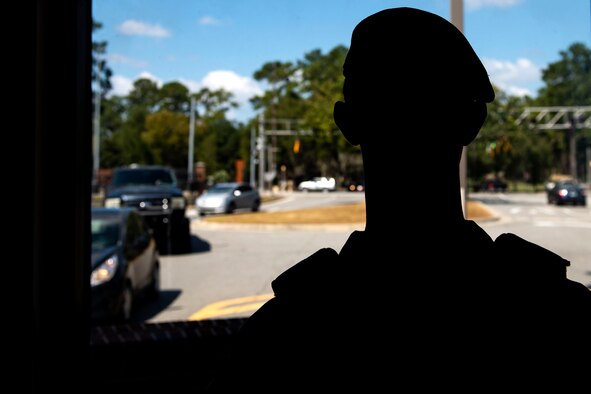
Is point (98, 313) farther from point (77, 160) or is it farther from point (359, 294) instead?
point (359, 294)

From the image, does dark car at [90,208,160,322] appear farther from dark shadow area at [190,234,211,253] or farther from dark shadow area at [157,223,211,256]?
dark shadow area at [190,234,211,253]

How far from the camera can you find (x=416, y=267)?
28.8 inches

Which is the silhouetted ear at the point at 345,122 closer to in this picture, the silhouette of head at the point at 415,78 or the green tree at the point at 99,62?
the silhouette of head at the point at 415,78

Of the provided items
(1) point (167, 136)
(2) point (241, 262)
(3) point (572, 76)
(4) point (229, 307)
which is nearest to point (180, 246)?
(2) point (241, 262)

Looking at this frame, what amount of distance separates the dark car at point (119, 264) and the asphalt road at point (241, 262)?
0.38 m

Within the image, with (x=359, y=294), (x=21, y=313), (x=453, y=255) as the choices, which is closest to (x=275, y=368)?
(x=359, y=294)

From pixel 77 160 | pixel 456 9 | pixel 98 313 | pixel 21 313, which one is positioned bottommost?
pixel 98 313

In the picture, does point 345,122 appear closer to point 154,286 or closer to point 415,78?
point 415,78

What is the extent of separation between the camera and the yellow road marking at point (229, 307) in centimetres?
701

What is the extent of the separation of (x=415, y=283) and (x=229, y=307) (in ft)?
22.2

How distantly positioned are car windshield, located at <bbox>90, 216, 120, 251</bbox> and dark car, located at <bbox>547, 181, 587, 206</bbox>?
26.8 m

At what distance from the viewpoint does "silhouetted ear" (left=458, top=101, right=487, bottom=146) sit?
0.77 meters

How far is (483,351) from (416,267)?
0.11 metres

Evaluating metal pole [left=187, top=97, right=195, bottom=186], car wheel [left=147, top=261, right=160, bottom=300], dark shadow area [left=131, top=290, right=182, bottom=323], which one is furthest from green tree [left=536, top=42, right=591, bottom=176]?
metal pole [left=187, top=97, right=195, bottom=186]
